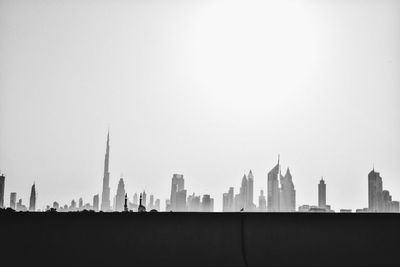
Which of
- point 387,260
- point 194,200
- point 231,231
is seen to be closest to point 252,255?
point 231,231

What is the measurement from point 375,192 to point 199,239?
379 inches

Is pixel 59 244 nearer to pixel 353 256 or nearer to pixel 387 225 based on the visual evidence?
pixel 353 256

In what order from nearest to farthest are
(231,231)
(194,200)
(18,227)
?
(18,227) < (231,231) < (194,200)

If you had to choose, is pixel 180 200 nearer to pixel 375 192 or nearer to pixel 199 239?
pixel 375 192

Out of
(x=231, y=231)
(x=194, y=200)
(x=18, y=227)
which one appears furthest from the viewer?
(x=194, y=200)

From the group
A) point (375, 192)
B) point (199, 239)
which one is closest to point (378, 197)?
point (375, 192)

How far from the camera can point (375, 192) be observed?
12688 millimetres

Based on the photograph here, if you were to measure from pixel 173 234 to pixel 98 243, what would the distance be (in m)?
0.69

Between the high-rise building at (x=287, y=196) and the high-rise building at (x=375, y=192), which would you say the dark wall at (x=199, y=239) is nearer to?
the high-rise building at (x=375, y=192)

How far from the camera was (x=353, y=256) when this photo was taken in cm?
460

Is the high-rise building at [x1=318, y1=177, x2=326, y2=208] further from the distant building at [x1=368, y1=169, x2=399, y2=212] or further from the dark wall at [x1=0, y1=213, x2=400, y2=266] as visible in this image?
the dark wall at [x1=0, y1=213, x2=400, y2=266]

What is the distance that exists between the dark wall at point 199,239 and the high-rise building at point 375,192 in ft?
21.1

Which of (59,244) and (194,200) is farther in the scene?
(194,200)

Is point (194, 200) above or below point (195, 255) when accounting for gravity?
above
